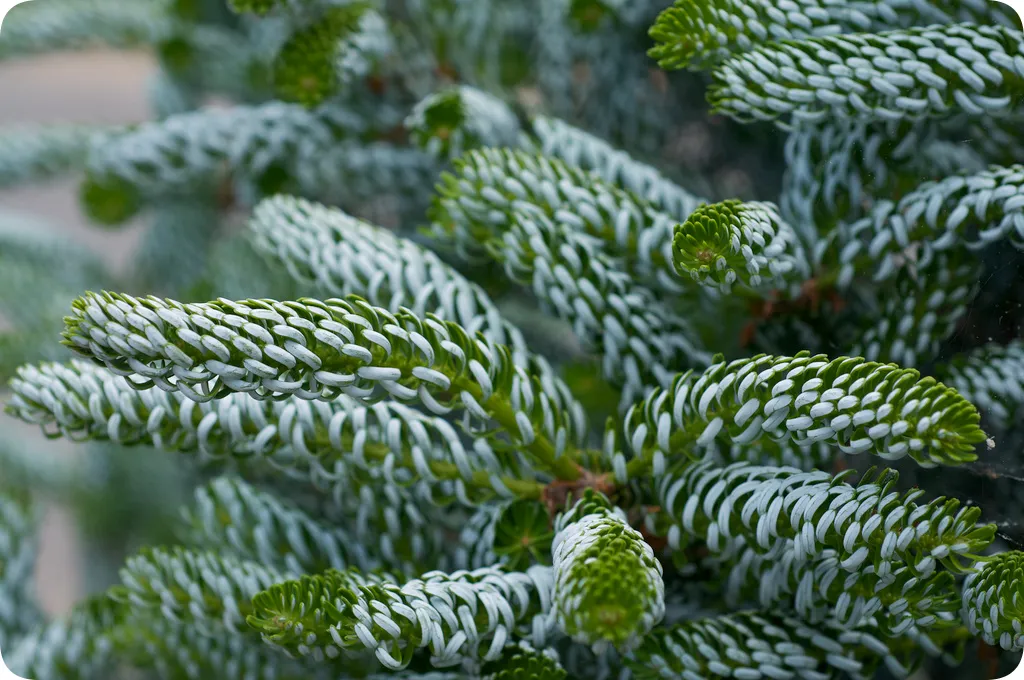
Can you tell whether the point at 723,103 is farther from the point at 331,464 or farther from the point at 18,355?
the point at 18,355

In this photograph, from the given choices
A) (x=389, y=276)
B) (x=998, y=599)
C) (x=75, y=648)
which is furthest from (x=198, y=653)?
(x=998, y=599)

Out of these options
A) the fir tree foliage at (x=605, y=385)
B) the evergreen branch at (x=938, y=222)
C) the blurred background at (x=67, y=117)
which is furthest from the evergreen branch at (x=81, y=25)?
the evergreen branch at (x=938, y=222)

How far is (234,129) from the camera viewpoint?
38 centimetres

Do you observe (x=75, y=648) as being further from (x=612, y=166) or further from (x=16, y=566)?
(x=612, y=166)

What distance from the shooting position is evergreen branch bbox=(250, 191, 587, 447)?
0.28m

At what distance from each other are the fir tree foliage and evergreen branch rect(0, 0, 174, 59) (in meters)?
0.14

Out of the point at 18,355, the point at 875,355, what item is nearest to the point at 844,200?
the point at 875,355

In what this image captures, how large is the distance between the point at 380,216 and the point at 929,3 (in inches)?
9.5

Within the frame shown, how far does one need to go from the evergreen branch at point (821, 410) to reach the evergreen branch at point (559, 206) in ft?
0.17

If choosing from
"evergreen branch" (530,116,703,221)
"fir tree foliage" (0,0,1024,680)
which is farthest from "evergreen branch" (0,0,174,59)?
"evergreen branch" (530,116,703,221)

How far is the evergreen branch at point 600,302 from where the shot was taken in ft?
0.91

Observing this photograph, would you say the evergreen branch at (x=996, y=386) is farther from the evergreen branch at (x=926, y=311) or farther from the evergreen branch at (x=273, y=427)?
the evergreen branch at (x=273, y=427)

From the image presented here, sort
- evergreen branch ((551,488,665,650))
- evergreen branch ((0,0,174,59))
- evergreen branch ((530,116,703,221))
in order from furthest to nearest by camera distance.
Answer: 1. evergreen branch ((0,0,174,59))
2. evergreen branch ((530,116,703,221))
3. evergreen branch ((551,488,665,650))

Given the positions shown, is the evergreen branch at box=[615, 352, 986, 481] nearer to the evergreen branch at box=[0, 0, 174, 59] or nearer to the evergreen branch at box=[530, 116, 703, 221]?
the evergreen branch at box=[530, 116, 703, 221]
